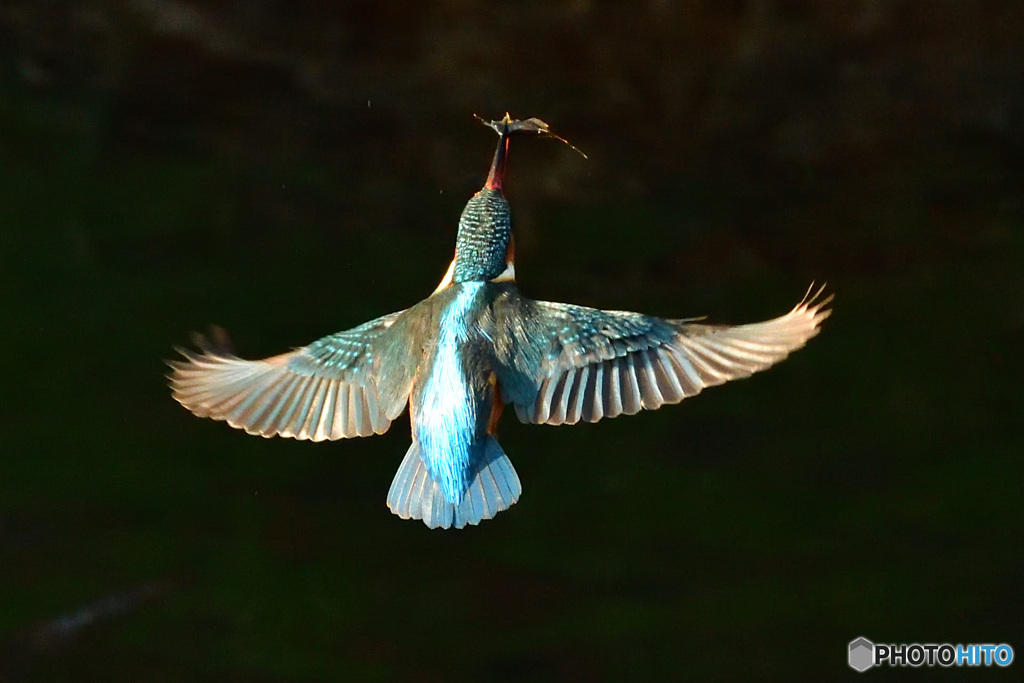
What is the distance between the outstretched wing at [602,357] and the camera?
5.38 ft

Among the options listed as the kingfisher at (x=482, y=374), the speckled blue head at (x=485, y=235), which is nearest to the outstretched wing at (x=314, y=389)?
the kingfisher at (x=482, y=374)

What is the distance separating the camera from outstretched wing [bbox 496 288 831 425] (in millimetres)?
1641

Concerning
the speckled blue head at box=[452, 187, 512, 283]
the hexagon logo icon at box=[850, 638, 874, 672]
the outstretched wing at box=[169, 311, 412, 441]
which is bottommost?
the hexagon logo icon at box=[850, 638, 874, 672]

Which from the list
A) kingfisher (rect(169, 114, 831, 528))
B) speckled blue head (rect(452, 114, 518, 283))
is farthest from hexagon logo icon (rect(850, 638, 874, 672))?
speckled blue head (rect(452, 114, 518, 283))

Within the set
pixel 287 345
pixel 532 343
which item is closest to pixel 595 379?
pixel 532 343

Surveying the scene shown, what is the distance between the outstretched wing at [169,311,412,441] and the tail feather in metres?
0.09

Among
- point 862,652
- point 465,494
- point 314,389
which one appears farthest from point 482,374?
point 862,652

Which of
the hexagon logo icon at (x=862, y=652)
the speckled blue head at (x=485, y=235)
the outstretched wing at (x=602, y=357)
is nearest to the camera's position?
the outstretched wing at (x=602, y=357)

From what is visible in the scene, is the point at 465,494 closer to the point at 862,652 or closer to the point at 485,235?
the point at 485,235

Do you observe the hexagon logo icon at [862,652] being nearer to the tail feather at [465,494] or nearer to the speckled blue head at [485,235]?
the tail feather at [465,494]

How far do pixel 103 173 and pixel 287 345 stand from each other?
49cm

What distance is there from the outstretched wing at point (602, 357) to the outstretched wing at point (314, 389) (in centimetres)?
19

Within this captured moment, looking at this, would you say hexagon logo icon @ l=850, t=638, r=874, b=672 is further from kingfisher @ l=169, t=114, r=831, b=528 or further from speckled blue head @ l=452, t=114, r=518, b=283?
speckled blue head @ l=452, t=114, r=518, b=283

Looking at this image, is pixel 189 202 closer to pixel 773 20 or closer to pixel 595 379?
pixel 595 379
